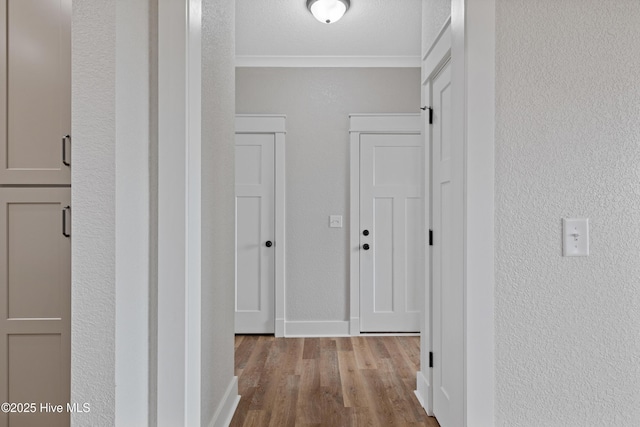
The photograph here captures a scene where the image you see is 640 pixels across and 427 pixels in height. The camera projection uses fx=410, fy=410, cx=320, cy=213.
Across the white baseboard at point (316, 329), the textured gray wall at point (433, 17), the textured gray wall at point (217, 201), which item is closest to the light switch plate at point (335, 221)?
the white baseboard at point (316, 329)

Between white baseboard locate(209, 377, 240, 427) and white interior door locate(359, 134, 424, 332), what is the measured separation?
1.73 meters

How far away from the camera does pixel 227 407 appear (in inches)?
83.4

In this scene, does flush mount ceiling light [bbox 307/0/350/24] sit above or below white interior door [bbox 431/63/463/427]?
above

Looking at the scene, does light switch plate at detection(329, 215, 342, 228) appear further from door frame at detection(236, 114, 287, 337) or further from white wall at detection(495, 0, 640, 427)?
white wall at detection(495, 0, 640, 427)

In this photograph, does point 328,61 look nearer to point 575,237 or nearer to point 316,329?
point 316,329

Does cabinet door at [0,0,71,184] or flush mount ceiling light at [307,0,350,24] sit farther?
flush mount ceiling light at [307,0,350,24]

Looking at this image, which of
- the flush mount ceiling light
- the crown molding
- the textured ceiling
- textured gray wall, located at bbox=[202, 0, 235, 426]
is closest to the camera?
textured gray wall, located at bbox=[202, 0, 235, 426]

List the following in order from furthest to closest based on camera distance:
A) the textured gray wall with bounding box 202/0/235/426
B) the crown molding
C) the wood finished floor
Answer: the crown molding
the wood finished floor
the textured gray wall with bounding box 202/0/235/426

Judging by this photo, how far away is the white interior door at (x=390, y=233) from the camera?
381 cm

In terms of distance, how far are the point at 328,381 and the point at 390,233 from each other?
1.58m

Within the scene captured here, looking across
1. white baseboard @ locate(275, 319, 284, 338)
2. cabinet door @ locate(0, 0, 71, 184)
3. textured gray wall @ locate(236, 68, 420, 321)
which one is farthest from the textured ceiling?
white baseboard @ locate(275, 319, 284, 338)

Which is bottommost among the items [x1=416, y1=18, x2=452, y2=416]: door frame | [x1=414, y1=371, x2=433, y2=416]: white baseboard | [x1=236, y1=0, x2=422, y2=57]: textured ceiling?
[x1=414, y1=371, x2=433, y2=416]: white baseboard

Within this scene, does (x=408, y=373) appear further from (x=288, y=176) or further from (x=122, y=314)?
(x=122, y=314)

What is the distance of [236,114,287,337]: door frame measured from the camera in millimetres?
3766
